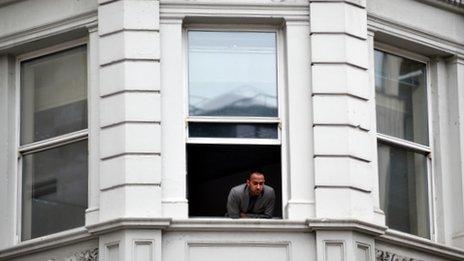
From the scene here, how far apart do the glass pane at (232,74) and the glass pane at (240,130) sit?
0.16m

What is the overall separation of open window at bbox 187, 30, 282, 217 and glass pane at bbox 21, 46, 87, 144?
5.72 feet

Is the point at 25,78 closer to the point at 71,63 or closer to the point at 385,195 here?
the point at 71,63

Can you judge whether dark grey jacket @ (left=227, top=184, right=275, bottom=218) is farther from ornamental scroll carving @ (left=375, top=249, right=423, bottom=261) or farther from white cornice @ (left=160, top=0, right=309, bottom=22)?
white cornice @ (left=160, top=0, right=309, bottom=22)

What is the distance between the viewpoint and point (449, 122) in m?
28.0

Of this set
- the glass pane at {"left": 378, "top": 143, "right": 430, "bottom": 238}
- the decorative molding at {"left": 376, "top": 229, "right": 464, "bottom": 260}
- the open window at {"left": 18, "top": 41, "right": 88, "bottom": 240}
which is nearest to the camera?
the decorative molding at {"left": 376, "top": 229, "right": 464, "bottom": 260}

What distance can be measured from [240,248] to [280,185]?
1332 millimetres

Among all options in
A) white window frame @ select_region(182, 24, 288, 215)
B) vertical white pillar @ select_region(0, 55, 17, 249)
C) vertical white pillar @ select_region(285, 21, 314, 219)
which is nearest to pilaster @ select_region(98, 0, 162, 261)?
white window frame @ select_region(182, 24, 288, 215)

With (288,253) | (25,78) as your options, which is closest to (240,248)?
(288,253)

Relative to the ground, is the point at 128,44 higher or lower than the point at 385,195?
higher

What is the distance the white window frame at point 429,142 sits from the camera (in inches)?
→ 1081

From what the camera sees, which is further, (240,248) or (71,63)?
(71,63)

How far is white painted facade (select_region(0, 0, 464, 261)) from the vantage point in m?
25.4

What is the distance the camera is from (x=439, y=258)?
26875 millimetres

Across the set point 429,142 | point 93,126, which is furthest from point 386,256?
point 93,126
